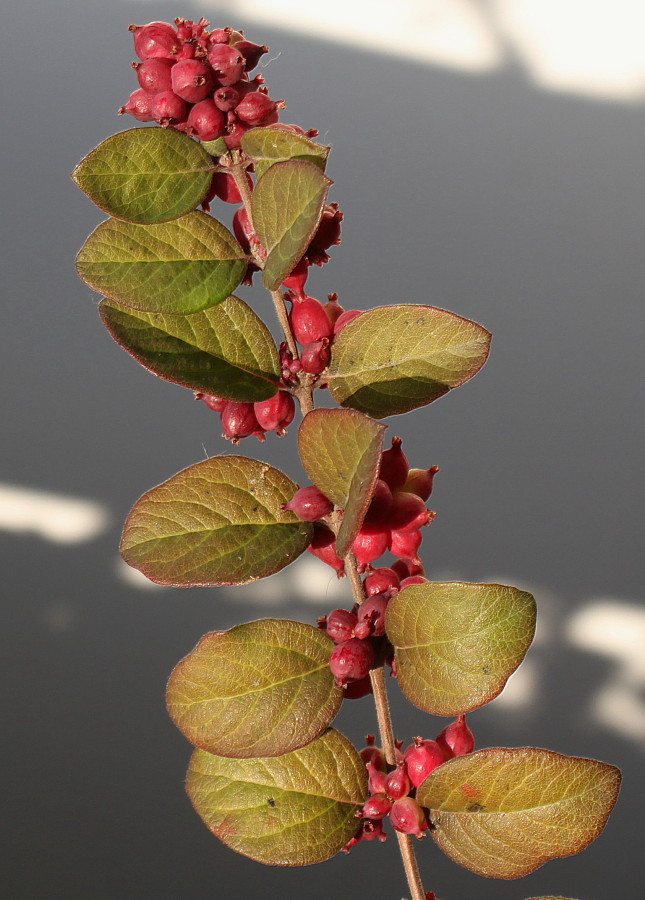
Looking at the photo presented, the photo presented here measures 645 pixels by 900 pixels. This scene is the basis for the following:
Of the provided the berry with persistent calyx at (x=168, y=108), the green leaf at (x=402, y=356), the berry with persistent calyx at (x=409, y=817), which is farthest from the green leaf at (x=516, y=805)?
the berry with persistent calyx at (x=168, y=108)

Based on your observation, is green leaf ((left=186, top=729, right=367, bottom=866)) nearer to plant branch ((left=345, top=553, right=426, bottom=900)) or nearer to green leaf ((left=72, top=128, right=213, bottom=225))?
plant branch ((left=345, top=553, right=426, bottom=900))

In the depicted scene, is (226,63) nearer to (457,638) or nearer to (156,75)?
(156,75)

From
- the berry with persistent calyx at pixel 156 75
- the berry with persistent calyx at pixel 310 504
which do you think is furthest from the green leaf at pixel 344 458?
the berry with persistent calyx at pixel 156 75

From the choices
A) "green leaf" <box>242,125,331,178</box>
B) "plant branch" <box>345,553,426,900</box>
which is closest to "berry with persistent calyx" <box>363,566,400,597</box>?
"plant branch" <box>345,553,426,900</box>

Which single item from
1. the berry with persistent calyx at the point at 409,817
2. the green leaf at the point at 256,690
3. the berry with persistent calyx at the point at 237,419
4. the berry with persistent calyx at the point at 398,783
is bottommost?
the berry with persistent calyx at the point at 409,817

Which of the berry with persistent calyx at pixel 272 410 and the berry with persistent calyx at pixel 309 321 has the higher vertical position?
the berry with persistent calyx at pixel 309 321

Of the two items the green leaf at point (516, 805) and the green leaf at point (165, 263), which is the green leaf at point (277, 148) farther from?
the green leaf at point (516, 805)

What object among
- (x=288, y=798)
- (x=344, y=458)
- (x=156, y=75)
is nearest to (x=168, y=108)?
(x=156, y=75)
